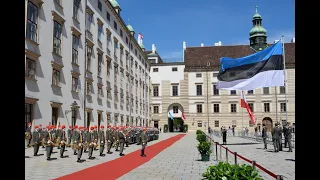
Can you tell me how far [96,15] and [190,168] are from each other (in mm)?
24443

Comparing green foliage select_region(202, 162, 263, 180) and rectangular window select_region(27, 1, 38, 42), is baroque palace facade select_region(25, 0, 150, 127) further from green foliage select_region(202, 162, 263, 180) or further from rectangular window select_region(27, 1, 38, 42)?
green foliage select_region(202, 162, 263, 180)

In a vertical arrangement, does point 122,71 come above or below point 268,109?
above

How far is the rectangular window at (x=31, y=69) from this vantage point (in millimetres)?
20750

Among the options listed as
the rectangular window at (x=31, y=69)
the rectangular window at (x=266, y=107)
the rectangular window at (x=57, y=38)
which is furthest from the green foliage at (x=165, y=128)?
the rectangular window at (x=31, y=69)

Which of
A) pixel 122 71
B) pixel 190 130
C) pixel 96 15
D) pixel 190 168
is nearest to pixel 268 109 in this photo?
pixel 190 130

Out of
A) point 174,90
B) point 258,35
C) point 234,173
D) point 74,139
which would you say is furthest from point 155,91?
point 234,173

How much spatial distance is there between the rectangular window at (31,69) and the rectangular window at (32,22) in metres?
1.48

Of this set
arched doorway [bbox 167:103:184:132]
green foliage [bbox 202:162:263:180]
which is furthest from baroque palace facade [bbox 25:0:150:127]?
arched doorway [bbox 167:103:184:132]

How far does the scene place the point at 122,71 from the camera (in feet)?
152

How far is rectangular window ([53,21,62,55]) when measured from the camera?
80.8 ft

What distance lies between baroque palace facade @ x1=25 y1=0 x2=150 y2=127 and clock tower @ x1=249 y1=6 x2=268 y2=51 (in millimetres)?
35374
